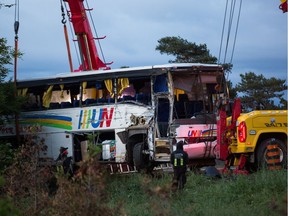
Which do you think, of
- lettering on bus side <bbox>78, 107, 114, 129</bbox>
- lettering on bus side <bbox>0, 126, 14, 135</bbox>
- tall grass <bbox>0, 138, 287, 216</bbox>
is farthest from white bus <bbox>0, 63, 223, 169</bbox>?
tall grass <bbox>0, 138, 287, 216</bbox>

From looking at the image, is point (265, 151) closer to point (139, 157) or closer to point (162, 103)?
point (162, 103)

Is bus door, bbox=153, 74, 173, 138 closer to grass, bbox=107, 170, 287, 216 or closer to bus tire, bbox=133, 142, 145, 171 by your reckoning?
bus tire, bbox=133, 142, 145, 171

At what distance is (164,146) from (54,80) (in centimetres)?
476

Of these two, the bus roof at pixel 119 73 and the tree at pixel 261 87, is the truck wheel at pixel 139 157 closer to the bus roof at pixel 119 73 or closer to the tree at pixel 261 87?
the bus roof at pixel 119 73

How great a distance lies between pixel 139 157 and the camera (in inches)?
654

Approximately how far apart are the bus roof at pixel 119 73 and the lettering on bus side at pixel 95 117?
102cm

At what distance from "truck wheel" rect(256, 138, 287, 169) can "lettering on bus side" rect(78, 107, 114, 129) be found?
5.24 m

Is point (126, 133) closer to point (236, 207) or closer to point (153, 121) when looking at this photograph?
point (153, 121)

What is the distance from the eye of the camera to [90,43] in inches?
829

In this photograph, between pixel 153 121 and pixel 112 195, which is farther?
pixel 153 121

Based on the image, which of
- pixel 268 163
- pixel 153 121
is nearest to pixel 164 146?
pixel 153 121

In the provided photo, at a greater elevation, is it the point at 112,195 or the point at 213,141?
the point at 213,141

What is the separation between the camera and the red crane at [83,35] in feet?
68.4

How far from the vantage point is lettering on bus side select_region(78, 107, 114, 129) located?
678 inches
